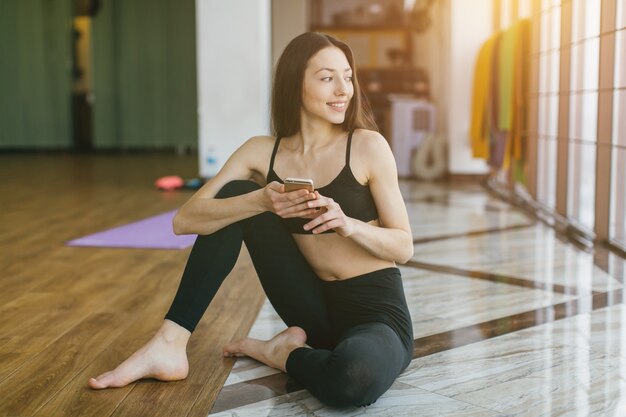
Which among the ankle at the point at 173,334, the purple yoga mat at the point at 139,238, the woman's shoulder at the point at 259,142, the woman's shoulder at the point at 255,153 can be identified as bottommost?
the purple yoga mat at the point at 139,238

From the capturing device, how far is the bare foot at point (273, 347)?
179cm

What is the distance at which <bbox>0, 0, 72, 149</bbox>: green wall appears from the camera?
10.5 meters

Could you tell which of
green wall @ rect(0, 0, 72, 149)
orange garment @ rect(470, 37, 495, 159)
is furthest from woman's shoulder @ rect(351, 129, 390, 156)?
green wall @ rect(0, 0, 72, 149)

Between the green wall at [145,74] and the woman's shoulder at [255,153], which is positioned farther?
the green wall at [145,74]

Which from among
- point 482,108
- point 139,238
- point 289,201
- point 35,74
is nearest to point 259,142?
point 289,201

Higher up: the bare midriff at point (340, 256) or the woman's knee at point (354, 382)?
the bare midriff at point (340, 256)

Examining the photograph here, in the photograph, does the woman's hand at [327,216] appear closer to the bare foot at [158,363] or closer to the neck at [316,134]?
the neck at [316,134]

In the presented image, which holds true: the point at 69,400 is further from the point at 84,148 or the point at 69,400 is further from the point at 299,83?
the point at 84,148

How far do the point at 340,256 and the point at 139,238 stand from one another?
2.11 m

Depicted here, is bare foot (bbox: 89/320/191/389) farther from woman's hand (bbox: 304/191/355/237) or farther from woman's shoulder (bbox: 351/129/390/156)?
woman's shoulder (bbox: 351/129/390/156)

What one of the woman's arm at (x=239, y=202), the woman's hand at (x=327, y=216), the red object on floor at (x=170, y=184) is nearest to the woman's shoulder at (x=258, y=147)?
the woman's arm at (x=239, y=202)

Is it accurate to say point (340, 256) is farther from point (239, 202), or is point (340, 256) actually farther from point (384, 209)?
point (239, 202)

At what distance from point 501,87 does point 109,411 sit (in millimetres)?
4053

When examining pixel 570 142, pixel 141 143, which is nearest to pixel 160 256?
pixel 570 142
